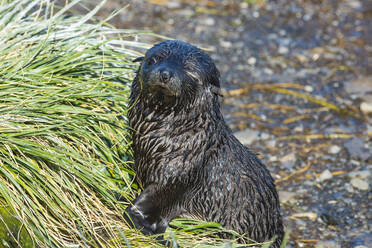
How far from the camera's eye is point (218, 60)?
23.9 feet

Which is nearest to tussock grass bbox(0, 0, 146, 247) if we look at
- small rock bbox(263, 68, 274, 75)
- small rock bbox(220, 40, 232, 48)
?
small rock bbox(263, 68, 274, 75)

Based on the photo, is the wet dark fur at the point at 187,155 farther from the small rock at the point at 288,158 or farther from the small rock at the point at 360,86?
the small rock at the point at 360,86

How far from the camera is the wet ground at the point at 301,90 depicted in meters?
4.96

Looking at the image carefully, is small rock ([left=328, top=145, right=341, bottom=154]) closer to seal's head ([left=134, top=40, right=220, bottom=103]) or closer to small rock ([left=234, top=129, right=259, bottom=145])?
small rock ([left=234, top=129, right=259, bottom=145])

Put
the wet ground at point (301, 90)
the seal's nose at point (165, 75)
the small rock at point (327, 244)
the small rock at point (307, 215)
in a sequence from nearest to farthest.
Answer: the seal's nose at point (165, 75), the small rock at point (327, 244), the small rock at point (307, 215), the wet ground at point (301, 90)

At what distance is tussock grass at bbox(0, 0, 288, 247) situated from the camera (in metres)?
3.35

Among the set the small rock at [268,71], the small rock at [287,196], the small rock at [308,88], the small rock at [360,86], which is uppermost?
the small rock at [268,71]

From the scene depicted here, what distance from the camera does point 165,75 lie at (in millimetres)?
3156

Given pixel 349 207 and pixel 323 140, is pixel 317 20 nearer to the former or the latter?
pixel 323 140

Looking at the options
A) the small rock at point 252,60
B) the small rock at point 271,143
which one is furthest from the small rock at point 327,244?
the small rock at point 252,60

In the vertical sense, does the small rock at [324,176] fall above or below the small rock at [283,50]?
below

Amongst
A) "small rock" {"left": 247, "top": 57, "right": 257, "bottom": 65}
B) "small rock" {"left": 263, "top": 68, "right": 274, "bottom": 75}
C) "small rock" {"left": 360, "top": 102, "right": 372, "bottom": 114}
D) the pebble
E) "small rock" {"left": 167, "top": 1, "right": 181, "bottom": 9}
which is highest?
"small rock" {"left": 167, "top": 1, "right": 181, "bottom": 9}

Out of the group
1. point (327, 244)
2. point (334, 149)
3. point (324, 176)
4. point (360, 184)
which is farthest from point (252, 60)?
point (327, 244)

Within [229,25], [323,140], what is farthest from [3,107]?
[229,25]
